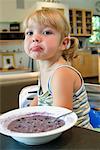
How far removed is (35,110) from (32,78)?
34.8 inches

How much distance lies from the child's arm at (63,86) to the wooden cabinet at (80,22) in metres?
6.46

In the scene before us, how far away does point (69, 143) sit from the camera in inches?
23.4

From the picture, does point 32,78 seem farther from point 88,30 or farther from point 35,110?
point 88,30

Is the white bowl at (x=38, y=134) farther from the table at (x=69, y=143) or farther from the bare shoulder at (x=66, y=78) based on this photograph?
the bare shoulder at (x=66, y=78)

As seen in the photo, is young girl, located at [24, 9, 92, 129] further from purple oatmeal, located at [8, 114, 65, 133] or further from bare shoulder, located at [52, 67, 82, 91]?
purple oatmeal, located at [8, 114, 65, 133]

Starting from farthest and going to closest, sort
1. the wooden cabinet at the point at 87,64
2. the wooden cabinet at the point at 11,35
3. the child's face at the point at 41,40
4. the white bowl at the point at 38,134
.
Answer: the wooden cabinet at the point at 87,64 → the wooden cabinet at the point at 11,35 → the child's face at the point at 41,40 → the white bowl at the point at 38,134

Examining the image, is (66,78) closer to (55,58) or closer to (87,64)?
(55,58)

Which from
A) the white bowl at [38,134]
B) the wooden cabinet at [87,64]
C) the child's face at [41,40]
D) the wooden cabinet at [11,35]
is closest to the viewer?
the white bowl at [38,134]

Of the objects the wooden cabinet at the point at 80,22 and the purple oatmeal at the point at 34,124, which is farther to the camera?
the wooden cabinet at the point at 80,22

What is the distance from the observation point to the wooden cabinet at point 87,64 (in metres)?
7.33

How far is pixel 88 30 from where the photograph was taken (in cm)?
779

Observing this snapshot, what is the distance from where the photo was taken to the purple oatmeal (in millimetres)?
614

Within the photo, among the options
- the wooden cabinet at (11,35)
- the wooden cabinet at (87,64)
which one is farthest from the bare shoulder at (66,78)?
Result: the wooden cabinet at (87,64)

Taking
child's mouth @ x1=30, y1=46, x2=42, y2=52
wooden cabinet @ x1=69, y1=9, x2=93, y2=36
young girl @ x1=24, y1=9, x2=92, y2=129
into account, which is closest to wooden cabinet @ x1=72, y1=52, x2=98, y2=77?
wooden cabinet @ x1=69, y1=9, x2=93, y2=36
